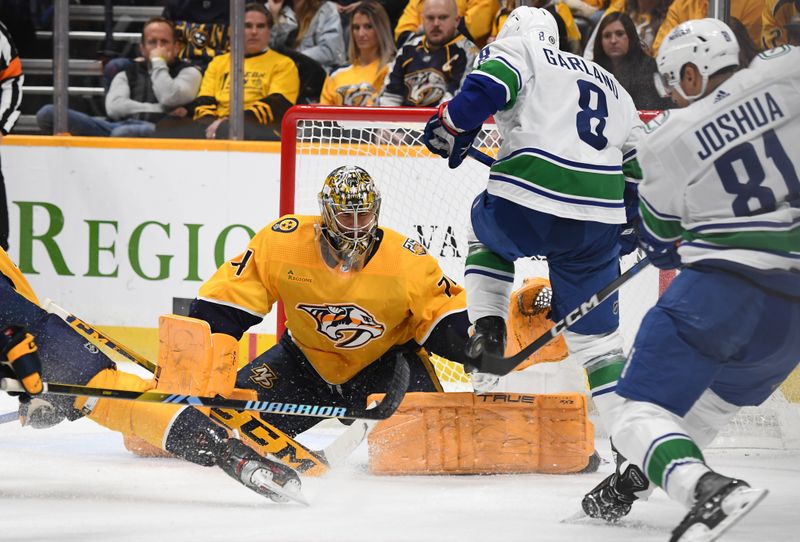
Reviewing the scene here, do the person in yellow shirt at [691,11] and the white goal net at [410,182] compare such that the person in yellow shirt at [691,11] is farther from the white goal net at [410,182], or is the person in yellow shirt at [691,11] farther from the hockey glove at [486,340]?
the hockey glove at [486,340]

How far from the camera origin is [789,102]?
2.44 m

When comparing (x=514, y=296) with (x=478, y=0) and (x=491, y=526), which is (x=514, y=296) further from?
(x=478, y=0)

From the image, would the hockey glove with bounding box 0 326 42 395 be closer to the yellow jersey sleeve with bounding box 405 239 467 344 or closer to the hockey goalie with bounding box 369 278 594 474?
the hockey goalie with bounding box 369 278 594 474

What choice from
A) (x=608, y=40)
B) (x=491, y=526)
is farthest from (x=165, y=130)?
(x=491, y=526)

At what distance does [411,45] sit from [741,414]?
199cm

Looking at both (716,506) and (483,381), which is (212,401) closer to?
(483,381)

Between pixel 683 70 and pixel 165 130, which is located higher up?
pixel 683 70

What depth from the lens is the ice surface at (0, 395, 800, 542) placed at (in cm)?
280

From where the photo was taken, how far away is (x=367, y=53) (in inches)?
209

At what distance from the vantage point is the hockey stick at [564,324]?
3.19m

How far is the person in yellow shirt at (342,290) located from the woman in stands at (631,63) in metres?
1.29

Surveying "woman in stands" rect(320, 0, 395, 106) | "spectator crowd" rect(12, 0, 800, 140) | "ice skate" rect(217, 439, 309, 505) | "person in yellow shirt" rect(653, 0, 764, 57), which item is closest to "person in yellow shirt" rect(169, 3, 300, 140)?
"spectator crowd" rect(12, 0, 800, 140)

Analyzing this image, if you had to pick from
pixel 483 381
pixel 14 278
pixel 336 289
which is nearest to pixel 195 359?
pixel 336 289

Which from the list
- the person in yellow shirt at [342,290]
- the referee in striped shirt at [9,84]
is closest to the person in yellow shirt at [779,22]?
the person in yellow shirt at [342,290]
